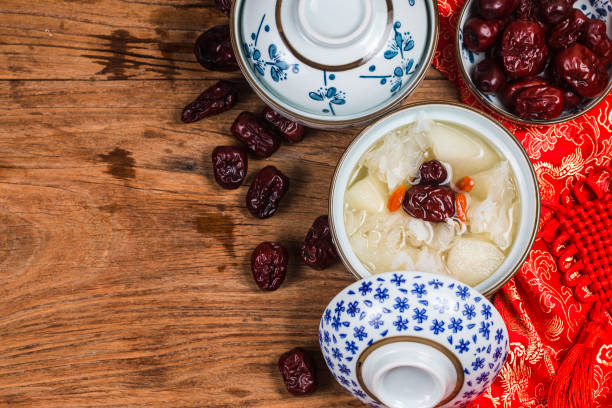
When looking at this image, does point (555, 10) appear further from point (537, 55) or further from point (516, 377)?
point (516, 377)

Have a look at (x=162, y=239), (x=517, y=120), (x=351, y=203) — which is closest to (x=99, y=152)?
(x=162, y=239)

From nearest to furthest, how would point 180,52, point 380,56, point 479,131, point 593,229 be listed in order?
point 380,56, point 479,131, point 593,229, point 180,52

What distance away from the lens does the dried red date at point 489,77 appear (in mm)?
1648

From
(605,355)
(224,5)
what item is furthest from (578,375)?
(224,5)

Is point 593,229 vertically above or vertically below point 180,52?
below

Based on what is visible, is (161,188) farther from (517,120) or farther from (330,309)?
(517,120)

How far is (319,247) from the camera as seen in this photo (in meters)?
1.76

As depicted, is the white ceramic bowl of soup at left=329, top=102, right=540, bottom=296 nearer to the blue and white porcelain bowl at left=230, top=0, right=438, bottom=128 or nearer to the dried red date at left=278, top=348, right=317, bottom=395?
the blue and white porcelain bowl at left=230, top=0, right=438, bottom=128

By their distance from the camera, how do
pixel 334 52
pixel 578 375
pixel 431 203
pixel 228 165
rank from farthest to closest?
1. pixel 228 165
2. pixel 578 375
3. pixel 431 203
4. pixel 334 52

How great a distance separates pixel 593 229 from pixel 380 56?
0.93m

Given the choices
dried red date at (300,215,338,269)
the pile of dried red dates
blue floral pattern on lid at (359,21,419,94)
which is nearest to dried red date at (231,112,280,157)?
the pile of dried red dates

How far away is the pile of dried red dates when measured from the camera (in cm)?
176

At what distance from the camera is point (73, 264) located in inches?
74.5

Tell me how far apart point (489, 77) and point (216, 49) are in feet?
2.90
